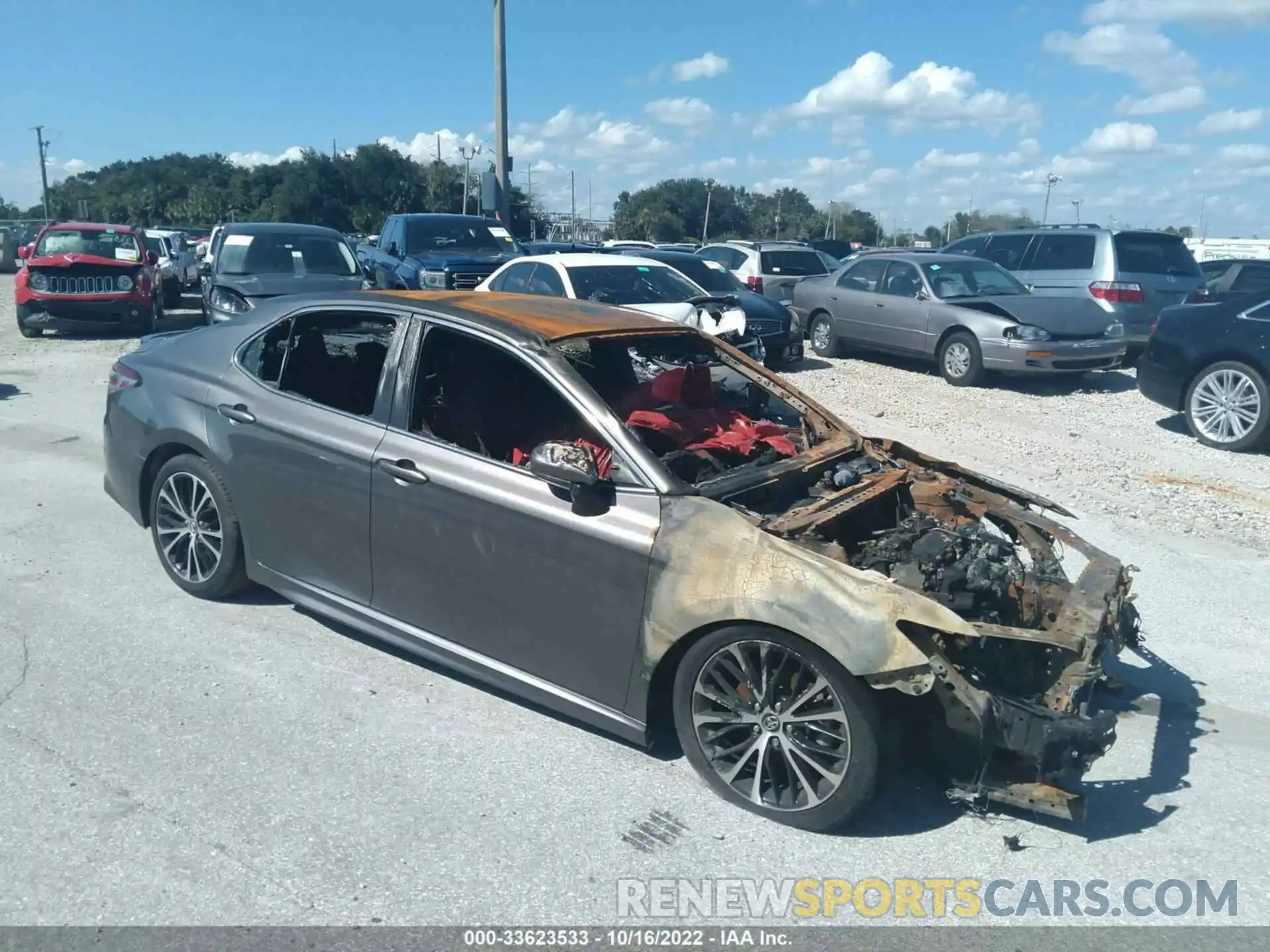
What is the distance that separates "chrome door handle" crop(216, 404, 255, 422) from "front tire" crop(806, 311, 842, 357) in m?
11.2

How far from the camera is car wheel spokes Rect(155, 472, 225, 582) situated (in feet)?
16.9

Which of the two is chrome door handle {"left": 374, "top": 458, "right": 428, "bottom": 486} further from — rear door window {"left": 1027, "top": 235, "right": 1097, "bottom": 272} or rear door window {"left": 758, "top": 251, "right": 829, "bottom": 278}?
rear door window {"left": 758, "top": 251, "right": 829, "bottom": 278}

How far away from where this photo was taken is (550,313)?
4750 millimetres

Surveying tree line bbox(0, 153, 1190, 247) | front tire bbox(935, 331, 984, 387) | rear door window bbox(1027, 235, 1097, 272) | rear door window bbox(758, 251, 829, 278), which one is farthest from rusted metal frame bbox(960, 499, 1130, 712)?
tree line bbox(0, 153, 1190, 247)

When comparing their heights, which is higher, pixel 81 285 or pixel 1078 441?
pixel 81 285

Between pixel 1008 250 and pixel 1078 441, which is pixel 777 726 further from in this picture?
pixel 1008 250

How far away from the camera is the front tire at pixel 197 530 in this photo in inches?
199

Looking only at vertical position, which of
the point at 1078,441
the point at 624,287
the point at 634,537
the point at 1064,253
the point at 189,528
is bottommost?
the point at 1078,441

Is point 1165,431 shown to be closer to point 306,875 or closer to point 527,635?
point 527,635

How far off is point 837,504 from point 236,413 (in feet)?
9.43

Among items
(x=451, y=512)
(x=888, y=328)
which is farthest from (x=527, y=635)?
(x=888, y=328)

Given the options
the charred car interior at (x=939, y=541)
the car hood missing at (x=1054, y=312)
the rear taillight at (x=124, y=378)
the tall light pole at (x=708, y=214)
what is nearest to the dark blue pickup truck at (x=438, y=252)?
the car hood missing at (x=1054, y=312)

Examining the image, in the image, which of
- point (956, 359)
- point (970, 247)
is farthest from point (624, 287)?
point (970, 247)

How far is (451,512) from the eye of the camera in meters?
4.14
